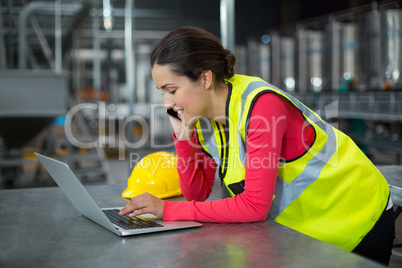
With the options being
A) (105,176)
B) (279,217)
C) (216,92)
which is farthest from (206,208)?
(105,176)

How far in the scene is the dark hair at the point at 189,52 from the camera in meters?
1.45

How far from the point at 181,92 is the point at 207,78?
96 millimetres

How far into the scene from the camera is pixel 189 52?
1450mm

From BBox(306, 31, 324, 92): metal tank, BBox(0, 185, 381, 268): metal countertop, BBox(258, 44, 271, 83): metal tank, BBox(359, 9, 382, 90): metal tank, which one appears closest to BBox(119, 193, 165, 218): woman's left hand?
BBox(0, 185, 381, 268): metal countertop

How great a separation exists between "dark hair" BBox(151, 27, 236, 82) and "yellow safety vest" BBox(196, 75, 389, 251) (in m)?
0.13

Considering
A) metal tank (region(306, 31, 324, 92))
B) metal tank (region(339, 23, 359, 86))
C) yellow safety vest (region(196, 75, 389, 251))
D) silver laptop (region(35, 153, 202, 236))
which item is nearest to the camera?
silver laptop (region(35, 153, 202, 236))

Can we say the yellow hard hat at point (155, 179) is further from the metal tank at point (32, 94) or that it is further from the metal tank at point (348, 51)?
the metal tank at point (348, 51)

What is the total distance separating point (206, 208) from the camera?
1354mm

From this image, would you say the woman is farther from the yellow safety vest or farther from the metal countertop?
the metal countertop

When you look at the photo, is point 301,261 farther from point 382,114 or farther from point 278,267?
point 382,114

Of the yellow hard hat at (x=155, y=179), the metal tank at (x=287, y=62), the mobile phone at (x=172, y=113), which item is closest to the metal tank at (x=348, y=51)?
the metal tank at (x=287, y=62)

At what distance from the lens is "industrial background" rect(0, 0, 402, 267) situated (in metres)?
5.77

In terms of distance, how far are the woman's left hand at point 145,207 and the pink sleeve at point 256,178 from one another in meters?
0.02

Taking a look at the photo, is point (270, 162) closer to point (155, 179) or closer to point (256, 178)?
point (256, 178)
